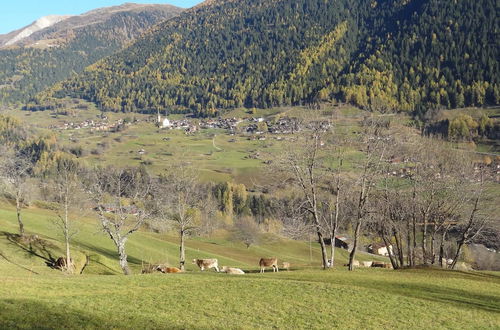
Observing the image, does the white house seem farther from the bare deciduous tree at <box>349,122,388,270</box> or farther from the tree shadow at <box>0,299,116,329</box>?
the tree shadow at <box>0,299,116,329</box>

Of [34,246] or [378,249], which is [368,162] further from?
[378,249]

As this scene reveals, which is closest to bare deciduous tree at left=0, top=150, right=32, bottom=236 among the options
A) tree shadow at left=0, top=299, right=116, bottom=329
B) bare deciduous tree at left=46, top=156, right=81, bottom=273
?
bare deciduous tree at left=46, top=156, right=81, bottom=273

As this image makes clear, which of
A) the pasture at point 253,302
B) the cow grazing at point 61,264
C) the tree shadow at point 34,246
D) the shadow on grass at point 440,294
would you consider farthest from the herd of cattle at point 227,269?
the tree shadow at point 34,246

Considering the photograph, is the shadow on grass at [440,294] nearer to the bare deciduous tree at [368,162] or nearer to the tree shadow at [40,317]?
the bare deciduous tree at [368,162]

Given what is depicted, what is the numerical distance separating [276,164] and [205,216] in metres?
88.7

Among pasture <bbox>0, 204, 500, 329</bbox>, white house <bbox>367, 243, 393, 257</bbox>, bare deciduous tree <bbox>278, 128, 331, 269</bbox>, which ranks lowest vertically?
white house <bbox>367, 243, 393, 257</bbox>

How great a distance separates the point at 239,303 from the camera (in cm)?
1959

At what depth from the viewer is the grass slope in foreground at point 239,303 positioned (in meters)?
15.8

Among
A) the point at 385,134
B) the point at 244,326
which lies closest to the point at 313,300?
the point at 244,326

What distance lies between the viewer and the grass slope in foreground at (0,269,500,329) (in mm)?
15836

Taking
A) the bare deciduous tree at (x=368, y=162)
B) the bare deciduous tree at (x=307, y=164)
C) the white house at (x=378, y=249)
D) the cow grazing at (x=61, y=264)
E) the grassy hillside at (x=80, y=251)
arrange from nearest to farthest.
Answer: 1. the bare deciduous tree at (x=368, y=162)
2. the bare deciduous tree at (x=307, y=164)
3. the cow grazing at (x=61, y=264)
4. the grassy hillside at (x=80, y=251)
5. the white house at (x=378, y=249)

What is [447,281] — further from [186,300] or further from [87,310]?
[87,310]

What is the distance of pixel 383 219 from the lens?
135 feet

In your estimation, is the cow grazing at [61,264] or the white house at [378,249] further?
the white house at [378,249]
